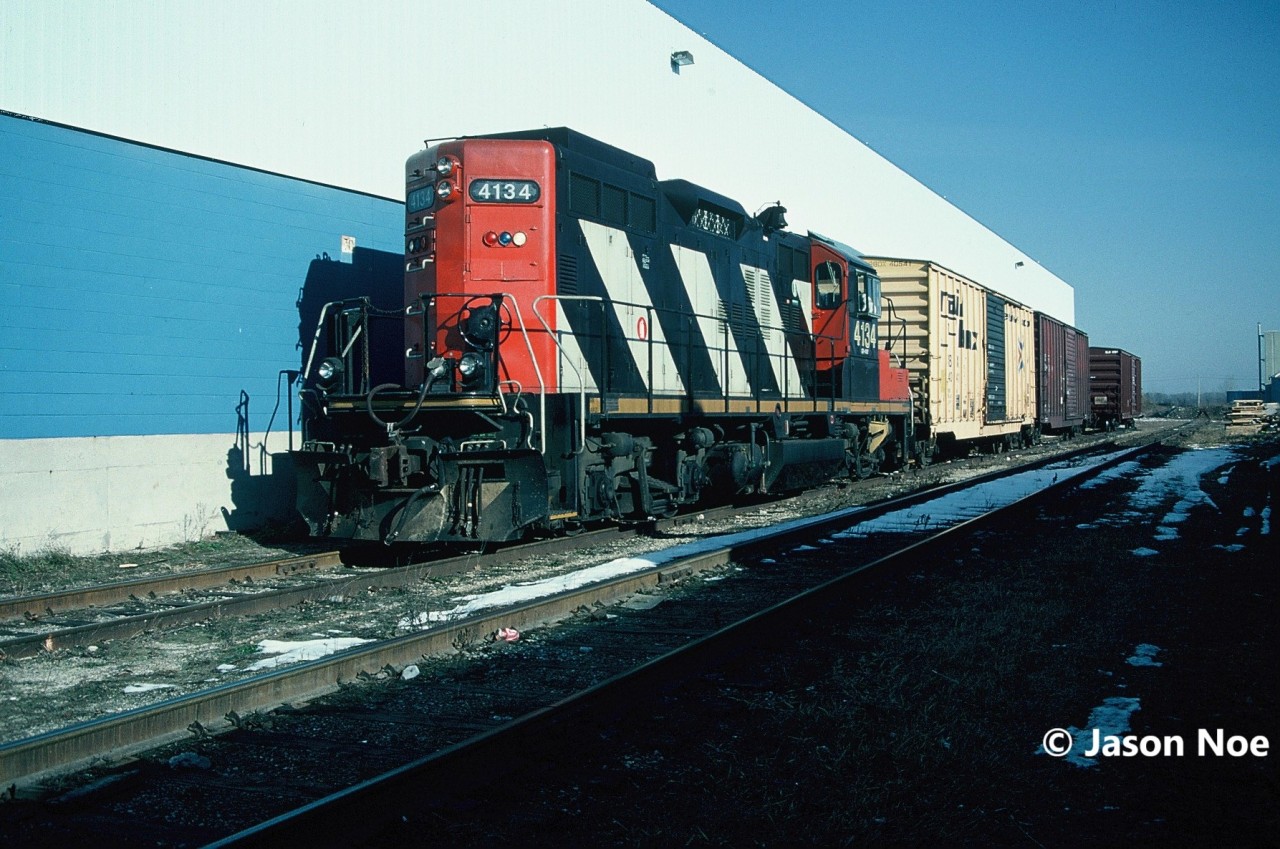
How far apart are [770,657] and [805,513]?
738cm

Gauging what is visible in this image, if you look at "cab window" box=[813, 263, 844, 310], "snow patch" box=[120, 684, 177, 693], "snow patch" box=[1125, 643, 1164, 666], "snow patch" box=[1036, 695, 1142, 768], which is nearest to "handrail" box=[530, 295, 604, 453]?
"snow patch" box=[120, 684, 177, 693]

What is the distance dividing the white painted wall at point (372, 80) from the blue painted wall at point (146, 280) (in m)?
0.34

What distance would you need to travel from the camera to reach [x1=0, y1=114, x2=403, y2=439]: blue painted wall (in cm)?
958

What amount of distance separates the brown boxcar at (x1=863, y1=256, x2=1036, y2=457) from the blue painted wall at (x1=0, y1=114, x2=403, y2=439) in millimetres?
9861

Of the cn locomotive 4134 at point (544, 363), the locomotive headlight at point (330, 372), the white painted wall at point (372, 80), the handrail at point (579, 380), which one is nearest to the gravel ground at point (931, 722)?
the cn locomotive 4134 at point (544, 363)

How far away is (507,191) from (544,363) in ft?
5.36

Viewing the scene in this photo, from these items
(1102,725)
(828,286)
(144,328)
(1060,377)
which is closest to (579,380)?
(144,328)

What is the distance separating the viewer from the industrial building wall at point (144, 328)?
9570mm

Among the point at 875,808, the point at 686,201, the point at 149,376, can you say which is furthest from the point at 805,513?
the point at 875,808

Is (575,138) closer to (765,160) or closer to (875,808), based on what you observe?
(875,808)

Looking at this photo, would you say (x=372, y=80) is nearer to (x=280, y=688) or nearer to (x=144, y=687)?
(x=144, y=687)

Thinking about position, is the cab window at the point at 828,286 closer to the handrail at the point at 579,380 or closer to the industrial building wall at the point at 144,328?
the handrail at the point at 579,380

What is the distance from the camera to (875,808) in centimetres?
343

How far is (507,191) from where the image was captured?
30.5ft
